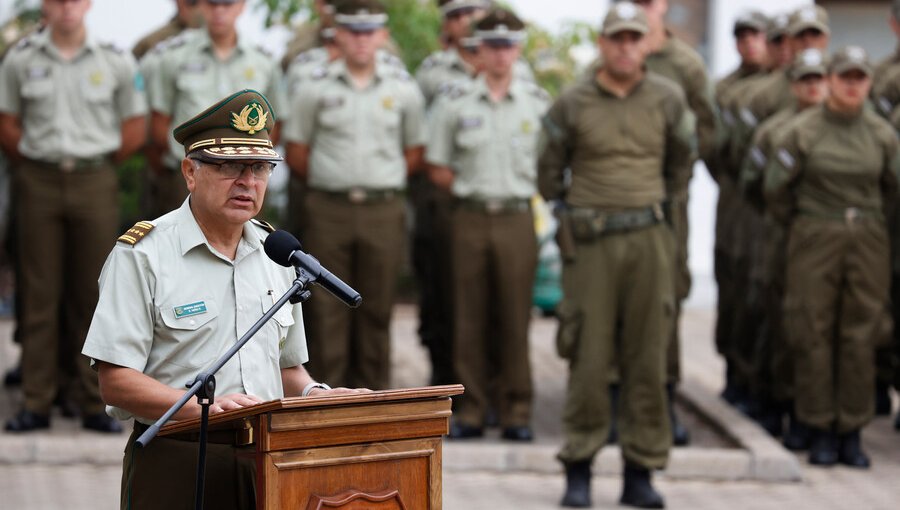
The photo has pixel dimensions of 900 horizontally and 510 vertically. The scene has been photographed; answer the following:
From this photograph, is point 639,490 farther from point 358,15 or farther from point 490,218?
point 358,15

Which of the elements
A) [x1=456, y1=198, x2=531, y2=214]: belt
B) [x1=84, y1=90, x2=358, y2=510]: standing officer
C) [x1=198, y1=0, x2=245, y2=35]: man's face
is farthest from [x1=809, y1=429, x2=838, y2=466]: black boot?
[x1=84, y1=90, x2=358, y2=510]: standing officer

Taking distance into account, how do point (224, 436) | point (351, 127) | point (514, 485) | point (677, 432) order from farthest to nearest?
point (351, 127) < point (677, 432) < point (514, 485) < point (224, 436)

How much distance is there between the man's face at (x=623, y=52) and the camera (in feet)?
28.5

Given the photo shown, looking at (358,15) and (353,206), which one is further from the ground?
(358,15)

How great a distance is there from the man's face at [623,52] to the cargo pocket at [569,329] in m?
1.22

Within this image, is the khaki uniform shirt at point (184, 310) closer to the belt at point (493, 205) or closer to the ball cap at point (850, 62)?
the belt at point (493, 205)

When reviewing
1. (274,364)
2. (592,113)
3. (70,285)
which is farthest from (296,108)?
(274,364)

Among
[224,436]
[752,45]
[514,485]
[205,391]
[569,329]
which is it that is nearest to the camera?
[205,391]

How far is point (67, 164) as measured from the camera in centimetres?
994

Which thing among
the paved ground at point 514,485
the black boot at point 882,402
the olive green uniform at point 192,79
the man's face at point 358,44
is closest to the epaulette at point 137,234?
the paved ground at point 514,485

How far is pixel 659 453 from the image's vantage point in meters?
8.77

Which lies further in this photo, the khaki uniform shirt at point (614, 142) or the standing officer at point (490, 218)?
the standing officer at point (490, 218)

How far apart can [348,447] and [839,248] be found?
6370 millimetres

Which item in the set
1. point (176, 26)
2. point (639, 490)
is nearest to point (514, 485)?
point (639, 490)
